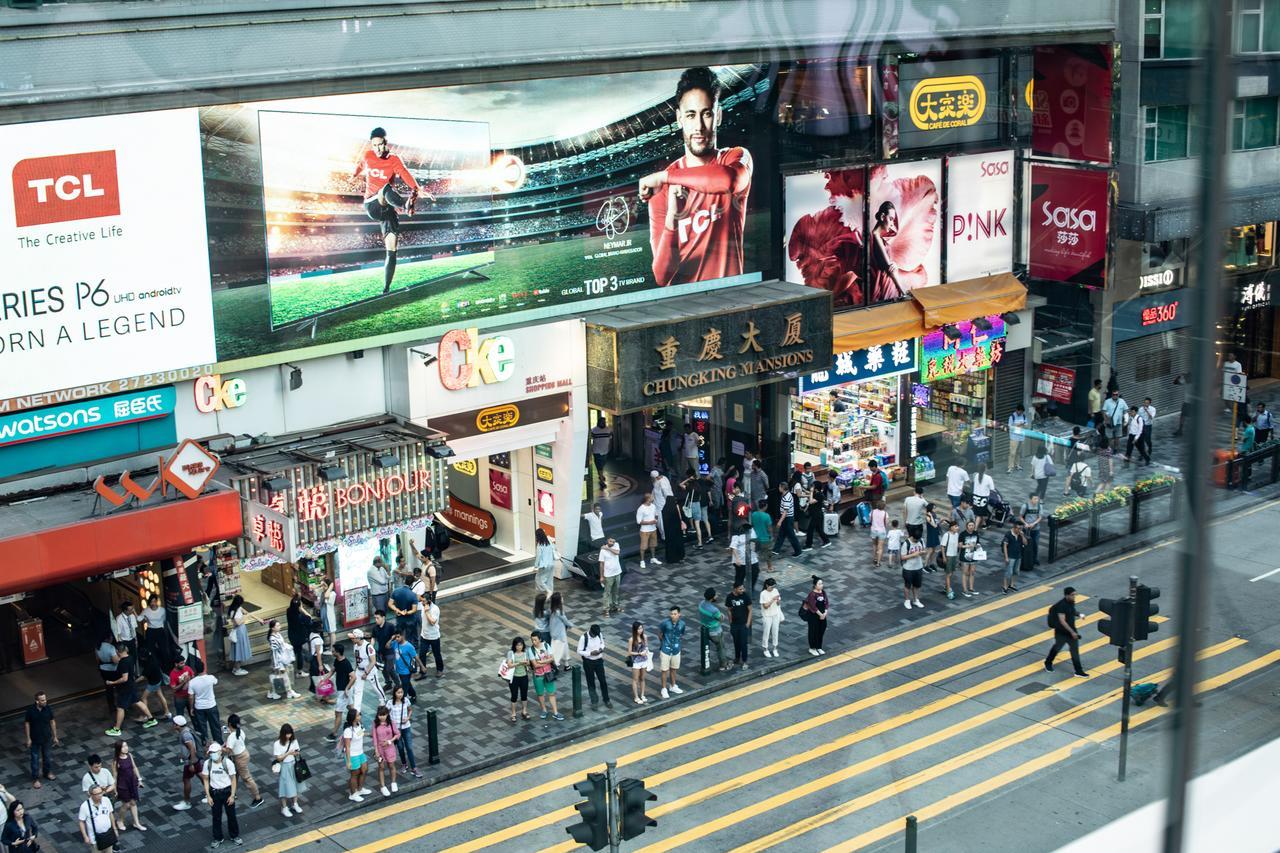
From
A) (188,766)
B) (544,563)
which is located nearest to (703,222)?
(544,563)

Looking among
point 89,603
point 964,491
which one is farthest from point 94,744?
point 964,491

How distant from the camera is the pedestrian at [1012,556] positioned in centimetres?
1666

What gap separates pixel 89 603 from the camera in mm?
15922

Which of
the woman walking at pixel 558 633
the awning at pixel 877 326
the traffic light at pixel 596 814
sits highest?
the awning at pixel 877 326

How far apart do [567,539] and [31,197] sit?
710cm

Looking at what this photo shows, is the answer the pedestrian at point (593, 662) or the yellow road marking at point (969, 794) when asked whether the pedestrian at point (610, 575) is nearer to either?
the pedestrian at point (593, 662)

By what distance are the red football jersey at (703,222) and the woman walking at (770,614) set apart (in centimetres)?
432

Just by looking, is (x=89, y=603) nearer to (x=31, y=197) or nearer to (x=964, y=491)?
(x=31, y=197)

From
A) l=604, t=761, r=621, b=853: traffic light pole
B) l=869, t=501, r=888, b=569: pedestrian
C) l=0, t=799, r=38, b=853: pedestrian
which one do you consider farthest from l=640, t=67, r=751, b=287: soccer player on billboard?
l=604, t=761, r=621, b=853: traffic light pole

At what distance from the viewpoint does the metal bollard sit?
1355 centimetres

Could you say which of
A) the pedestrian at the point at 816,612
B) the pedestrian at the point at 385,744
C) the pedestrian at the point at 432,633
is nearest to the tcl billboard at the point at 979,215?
the pedestrian at the point at 816,612

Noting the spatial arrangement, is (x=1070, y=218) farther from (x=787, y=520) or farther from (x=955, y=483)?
(x=787, y=520)

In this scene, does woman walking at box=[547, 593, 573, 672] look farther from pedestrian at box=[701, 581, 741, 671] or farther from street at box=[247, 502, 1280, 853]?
pedestrian at box=[701, 581, 741, 671]

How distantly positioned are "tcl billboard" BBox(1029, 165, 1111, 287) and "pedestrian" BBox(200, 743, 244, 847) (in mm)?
11502
